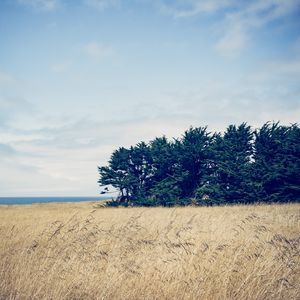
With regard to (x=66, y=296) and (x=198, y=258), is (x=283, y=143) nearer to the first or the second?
(x=198, y=258)

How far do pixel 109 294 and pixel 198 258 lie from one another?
1.91 metres

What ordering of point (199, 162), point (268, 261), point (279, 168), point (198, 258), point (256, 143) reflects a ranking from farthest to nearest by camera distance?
point (199, 162), point (256, 143), point (279, 168), point (198, 258), point (268, 261)

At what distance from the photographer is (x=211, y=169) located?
26.2m

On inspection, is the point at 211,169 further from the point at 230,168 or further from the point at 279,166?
the point at 279,166

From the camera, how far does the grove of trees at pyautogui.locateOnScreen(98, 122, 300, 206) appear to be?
22016mm

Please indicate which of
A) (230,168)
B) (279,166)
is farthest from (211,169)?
Answer: (279,166)

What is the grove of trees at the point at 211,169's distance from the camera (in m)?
22.0

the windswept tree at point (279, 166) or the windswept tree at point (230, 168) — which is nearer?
the windswept tree at point (279, 166)

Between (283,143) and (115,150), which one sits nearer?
(283,143)

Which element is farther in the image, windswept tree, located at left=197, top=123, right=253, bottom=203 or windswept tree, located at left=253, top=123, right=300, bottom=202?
windswept tree, located at left=197, top=123, right=253, bottom=203

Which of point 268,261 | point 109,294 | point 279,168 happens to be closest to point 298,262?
point 268,261

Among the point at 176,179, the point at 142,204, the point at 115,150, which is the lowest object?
the point at 142,204

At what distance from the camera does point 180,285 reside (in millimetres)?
4086

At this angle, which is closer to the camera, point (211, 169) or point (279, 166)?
point (279, 166)
